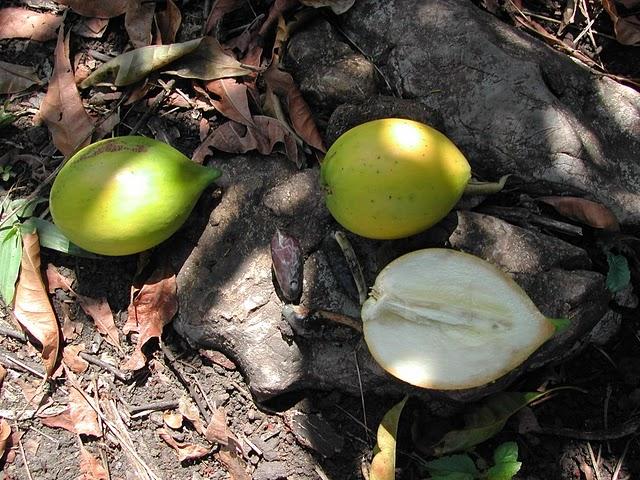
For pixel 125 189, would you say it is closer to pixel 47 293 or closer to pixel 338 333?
pixel 47 293

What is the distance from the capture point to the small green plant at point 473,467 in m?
1.93

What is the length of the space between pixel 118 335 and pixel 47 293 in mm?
271

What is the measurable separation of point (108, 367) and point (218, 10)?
1.26 metres

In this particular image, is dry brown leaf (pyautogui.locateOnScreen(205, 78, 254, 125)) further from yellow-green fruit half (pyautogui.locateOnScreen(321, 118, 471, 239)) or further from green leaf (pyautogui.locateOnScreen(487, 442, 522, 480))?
green leaf (pyautogui.locateOnScreen(487, 442, 522, 480))

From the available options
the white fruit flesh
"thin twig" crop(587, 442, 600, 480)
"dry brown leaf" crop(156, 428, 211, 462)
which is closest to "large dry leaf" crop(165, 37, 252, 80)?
the white fruit flesh

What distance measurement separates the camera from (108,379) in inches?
86.2

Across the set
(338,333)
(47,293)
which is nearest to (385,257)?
(338,333)

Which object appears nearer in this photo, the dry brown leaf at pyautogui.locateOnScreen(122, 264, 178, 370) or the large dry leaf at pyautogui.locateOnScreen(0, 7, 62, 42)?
the dry brown leaf at pyautogui.locateOnScreen(122, 264, 178, 370)

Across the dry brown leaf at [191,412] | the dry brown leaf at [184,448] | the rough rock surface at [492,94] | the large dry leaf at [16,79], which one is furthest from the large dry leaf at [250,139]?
the dry brown leaf at [184,448]

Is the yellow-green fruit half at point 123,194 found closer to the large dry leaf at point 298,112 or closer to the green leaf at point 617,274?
the large dry leaf at point 298,112

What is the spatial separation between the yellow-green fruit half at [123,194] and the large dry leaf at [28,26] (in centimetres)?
68

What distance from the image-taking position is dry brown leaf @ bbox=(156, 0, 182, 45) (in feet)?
7.68

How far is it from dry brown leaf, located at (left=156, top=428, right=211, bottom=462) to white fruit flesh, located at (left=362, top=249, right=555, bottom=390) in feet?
2.20

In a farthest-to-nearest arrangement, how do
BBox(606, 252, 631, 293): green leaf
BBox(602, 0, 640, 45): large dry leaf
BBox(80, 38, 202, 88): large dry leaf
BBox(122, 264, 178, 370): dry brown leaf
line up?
BBox(602, 0, 640, 45): large dry leaf
BBox(80, 38, 202, 88): large dry leaf
BBox(122, 264, 178, 370): dry brown leaf
BBox(606, 252, 631, 293): green leaf
